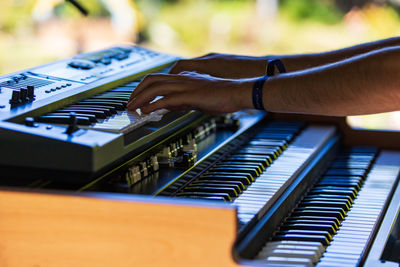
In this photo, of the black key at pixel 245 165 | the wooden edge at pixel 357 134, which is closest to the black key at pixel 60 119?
Result: the black key at pixel 245 165

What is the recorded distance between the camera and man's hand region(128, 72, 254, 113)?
2387 millimetres

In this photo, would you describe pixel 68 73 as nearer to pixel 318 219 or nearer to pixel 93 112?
pixel 93 112

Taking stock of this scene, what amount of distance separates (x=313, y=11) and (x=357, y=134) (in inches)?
279

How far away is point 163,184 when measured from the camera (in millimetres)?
2338

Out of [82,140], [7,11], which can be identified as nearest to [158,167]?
[82,140]

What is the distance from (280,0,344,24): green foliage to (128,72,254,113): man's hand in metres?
8.11

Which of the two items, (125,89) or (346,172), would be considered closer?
(125,89)

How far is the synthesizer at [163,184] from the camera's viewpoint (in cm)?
192

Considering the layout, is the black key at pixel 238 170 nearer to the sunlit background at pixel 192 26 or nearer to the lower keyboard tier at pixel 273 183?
the lower keyboard tier at pixel 273 183

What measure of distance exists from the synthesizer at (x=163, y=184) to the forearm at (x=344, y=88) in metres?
0.37

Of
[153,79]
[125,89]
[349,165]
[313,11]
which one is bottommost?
[313,11]

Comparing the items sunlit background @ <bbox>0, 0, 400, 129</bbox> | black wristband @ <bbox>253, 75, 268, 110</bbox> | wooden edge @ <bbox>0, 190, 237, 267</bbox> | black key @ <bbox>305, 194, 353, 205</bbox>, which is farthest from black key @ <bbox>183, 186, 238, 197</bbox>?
sunlit background @ <bbox>0, 0, 400, 129</bbox>

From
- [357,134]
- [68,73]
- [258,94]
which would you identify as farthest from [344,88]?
[357,134]

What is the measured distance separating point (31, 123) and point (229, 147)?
1.04 metres
